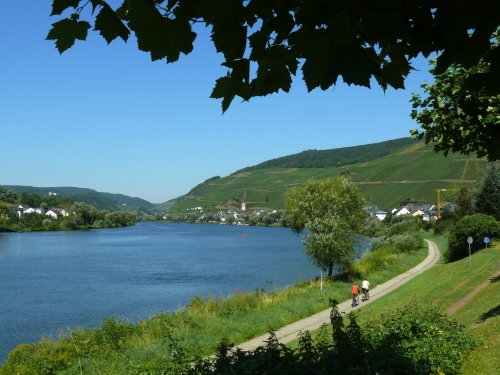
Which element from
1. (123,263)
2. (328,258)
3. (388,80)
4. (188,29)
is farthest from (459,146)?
(123,263)

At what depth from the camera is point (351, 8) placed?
5.36ft

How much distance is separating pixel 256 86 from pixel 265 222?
14339 centimetres

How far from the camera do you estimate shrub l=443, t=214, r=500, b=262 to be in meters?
32.7

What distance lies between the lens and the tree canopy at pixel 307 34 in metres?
1.66

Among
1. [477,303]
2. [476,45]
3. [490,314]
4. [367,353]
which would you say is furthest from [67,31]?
[477,303]

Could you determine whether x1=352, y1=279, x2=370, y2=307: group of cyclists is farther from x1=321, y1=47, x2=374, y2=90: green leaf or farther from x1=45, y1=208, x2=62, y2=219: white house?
x1=45, y1=208, x2=62, y2=219: white house

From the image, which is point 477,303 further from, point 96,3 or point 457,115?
point 96,3

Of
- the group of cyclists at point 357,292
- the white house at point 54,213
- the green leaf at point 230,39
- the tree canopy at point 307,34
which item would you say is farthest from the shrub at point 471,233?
the white house at point 54,213

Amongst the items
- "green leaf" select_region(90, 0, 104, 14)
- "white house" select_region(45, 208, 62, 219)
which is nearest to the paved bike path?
"green leaf" select_region(90, 0, 104, 14)

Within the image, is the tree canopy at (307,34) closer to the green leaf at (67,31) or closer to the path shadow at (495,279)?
the green leaf at (67,31)

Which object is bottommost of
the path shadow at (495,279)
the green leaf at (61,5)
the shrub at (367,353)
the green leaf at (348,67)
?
the path shadow at (495,279)

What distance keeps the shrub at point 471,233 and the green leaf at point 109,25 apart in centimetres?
3407

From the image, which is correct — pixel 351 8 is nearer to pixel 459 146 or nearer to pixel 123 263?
pixel 459 146

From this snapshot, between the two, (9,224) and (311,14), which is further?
(9,224)
